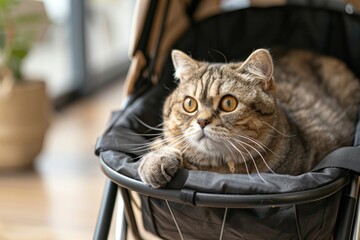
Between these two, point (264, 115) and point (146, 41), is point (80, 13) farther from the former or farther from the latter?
point (264, 115)

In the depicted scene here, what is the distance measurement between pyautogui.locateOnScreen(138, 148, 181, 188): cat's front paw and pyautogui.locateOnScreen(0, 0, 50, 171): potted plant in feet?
4.00

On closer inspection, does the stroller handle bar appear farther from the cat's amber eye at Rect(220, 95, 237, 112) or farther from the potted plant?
the potted plant

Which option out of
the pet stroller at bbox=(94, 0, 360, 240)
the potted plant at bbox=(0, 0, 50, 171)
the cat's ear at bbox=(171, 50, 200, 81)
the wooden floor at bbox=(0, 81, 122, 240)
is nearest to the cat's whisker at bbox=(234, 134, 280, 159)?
the pet stroller at bbox=(94, 0, 360, 240)

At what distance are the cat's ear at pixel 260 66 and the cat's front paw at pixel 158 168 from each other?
0.91ft

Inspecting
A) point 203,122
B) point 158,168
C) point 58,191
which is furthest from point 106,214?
point 58,191

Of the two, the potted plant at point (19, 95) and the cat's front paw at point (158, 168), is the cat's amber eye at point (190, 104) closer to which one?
the cat's front paw at point (158, 168)

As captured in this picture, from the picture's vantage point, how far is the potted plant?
2.26 meters

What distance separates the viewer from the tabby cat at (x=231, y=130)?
1.22 meters

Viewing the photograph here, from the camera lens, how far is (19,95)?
227cm

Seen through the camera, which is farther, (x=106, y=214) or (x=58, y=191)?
(x=58, y=191)

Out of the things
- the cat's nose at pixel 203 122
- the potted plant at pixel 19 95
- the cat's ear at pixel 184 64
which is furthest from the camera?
the potted plant at pixel 19 95

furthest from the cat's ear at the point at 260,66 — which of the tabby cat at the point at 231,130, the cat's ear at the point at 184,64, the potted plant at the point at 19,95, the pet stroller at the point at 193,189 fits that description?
the potted plant at the point at 19,95

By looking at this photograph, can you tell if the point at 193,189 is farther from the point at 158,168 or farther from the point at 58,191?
the point at 58,191

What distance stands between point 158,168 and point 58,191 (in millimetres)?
1168
